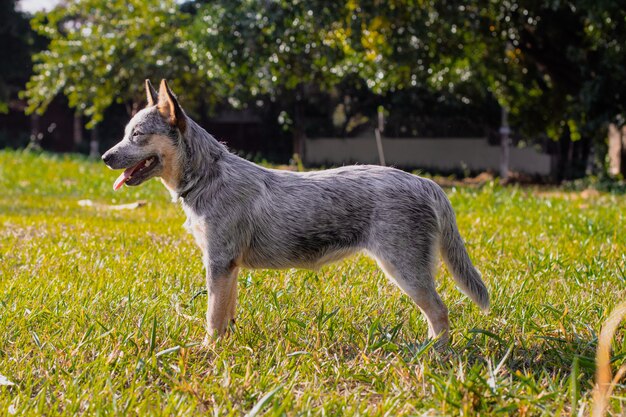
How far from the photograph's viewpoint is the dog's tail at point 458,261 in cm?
391

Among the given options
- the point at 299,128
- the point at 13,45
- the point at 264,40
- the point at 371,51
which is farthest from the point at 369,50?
the point at 13,45

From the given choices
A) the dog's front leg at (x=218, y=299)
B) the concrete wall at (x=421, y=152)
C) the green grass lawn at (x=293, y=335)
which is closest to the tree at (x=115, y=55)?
the concrete wall at (x=421, y=152)

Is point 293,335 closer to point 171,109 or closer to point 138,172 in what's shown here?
point 138,172

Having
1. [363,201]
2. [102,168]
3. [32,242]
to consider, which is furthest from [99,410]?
[102,168]

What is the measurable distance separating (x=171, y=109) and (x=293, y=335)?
1376 millimetres

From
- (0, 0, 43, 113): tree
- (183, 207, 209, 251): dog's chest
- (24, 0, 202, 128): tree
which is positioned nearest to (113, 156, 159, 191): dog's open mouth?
(183, 207, 209, 251): dog's chest

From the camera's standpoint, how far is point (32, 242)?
258 inches

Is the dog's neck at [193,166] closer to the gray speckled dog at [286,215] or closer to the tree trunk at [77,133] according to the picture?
the gray speckled dog at [286,215]

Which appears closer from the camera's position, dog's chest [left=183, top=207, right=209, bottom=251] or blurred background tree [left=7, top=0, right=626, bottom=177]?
dog's chest [left=183, top=207, right=209, bottom=251]

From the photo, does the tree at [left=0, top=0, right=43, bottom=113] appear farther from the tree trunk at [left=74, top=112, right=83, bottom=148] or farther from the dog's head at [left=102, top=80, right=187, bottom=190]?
the dog's head at [left=102, top=80, right=187, bottom=190]

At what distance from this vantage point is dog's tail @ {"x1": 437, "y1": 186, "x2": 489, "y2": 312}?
391cm

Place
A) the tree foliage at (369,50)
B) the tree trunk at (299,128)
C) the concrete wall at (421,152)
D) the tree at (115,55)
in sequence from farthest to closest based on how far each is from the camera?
the concrete wall at (421,152)
the tree trunk at (299,128)
the tree at (115,55)
the tree foliage at (369,50)

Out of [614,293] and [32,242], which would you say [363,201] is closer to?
[614,293]

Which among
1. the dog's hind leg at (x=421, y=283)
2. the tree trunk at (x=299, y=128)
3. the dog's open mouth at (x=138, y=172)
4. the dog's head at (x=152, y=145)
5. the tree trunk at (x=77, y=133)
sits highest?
the dog's head at (x=152, y=145)
